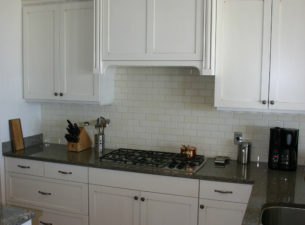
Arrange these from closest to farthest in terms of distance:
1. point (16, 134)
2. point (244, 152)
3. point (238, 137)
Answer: point (244, 152) → point (238, 137) → point (16, 134)

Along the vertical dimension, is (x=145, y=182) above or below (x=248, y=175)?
below

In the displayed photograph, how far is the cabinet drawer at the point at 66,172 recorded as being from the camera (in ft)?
10.7

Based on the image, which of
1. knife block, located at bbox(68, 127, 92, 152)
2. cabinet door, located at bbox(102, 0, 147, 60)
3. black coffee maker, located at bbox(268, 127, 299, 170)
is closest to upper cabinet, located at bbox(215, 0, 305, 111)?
black coffee maker, located at bbox(268, 127, 299, 170)

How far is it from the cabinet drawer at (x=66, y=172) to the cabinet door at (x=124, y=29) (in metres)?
1.04

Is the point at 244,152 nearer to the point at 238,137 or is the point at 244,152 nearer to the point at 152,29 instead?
the point at 238,137

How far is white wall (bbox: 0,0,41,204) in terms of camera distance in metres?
3.51

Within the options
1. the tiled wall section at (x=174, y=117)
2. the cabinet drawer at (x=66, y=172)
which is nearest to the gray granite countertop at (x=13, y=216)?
the cabinet drawer at (x=66, y=172)

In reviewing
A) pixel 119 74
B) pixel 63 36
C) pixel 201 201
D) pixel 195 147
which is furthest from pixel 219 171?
pixel 63 36

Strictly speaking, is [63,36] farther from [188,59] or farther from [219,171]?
[219,171]

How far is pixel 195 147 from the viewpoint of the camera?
3.44 meters

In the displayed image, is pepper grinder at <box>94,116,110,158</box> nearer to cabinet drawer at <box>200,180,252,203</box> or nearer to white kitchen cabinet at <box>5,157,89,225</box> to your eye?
white kitchen cabinet at <box>5,157,89,225</box>

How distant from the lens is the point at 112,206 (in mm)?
3189

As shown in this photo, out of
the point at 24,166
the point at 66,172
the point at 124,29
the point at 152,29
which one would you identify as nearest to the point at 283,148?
the point at 152,29

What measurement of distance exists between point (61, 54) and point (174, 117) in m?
1.26
